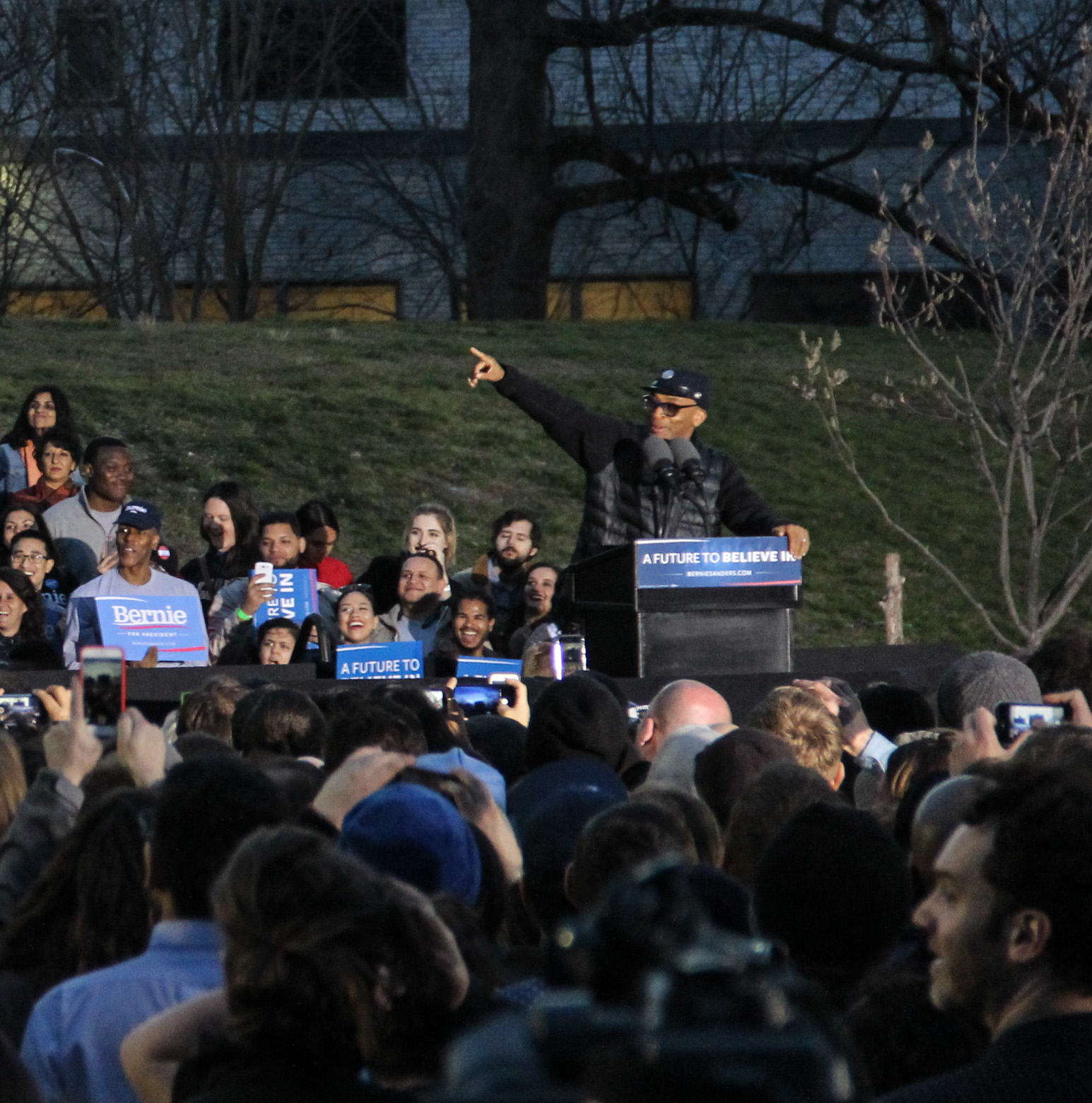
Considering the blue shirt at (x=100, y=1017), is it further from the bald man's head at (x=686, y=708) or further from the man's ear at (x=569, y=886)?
the bald man's head at (x=686, y=708)

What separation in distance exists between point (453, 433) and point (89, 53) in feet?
30.0

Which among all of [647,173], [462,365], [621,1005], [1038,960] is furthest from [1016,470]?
[621,1005]

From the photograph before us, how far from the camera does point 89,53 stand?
26.0 metres

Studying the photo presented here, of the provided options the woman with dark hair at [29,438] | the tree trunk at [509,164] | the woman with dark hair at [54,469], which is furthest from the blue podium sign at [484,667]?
the tree trunk at [509,164]

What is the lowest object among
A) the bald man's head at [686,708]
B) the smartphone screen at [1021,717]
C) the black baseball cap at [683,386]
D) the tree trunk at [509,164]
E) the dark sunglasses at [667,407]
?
the bald man's head at [686,708]

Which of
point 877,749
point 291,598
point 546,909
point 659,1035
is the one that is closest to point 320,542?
point 291,598

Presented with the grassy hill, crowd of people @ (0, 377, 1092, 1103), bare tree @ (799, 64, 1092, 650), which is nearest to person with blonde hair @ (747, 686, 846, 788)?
crowd of people @ (0, 377, 1092, 1103)

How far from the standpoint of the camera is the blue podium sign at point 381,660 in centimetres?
820

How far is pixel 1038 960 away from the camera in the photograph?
2457mm

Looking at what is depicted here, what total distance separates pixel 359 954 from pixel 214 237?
26987 mm

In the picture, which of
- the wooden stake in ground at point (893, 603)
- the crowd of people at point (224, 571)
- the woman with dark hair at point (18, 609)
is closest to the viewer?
the woman with dark hair at point (18, 609)

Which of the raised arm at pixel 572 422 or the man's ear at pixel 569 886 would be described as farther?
the raised arm at pixel 572 422

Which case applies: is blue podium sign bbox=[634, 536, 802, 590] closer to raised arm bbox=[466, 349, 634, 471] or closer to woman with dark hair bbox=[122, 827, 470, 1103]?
raised arm bbox=[466, 349, 634, 471]

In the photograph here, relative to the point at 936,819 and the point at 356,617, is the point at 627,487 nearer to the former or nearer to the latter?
the point at 356,617
